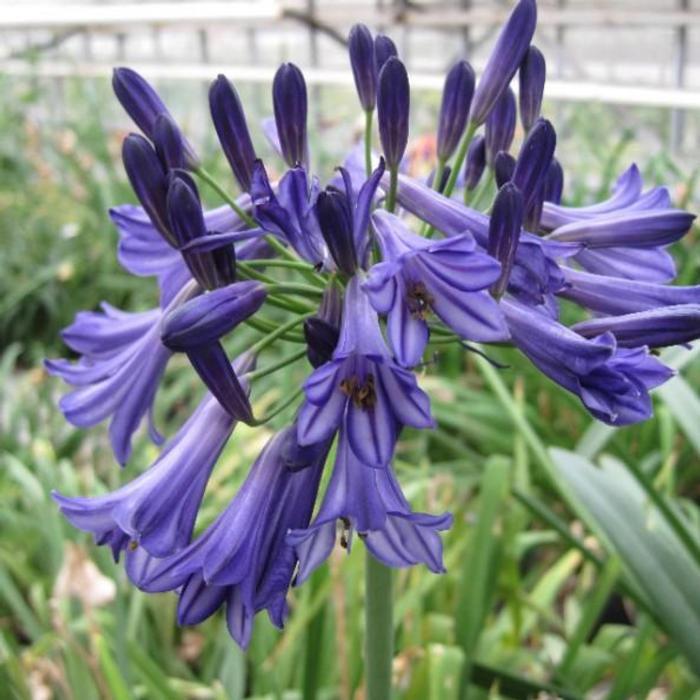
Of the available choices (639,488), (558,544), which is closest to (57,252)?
(558,544)

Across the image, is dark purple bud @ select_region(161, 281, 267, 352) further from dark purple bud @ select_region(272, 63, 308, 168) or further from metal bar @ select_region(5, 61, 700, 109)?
metal bar @ select_region(5, 61, 700, 109)

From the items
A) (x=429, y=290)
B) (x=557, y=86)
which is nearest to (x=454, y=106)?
(x=429, y=290)

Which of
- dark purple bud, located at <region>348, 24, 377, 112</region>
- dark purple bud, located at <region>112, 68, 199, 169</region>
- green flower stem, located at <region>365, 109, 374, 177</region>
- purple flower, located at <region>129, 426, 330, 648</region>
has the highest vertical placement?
dark purple bud, located at <region>348, 24, 377, 112</region>

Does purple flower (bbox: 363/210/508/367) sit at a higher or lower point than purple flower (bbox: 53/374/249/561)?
higher

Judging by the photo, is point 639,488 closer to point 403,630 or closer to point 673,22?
point 403,630

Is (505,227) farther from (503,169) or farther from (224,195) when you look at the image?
(224,195)

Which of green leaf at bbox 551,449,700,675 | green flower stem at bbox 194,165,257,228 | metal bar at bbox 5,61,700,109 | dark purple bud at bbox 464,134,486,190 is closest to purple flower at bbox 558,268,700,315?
dark purple bud at bbox 464,134,486,190

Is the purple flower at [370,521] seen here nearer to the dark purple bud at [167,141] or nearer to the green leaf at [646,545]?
the dark purple bud at [167,141]

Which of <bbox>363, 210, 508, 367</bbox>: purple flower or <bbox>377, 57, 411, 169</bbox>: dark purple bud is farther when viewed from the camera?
<bbox>377, 57, 411, 169</bbox>: dark purple bud
